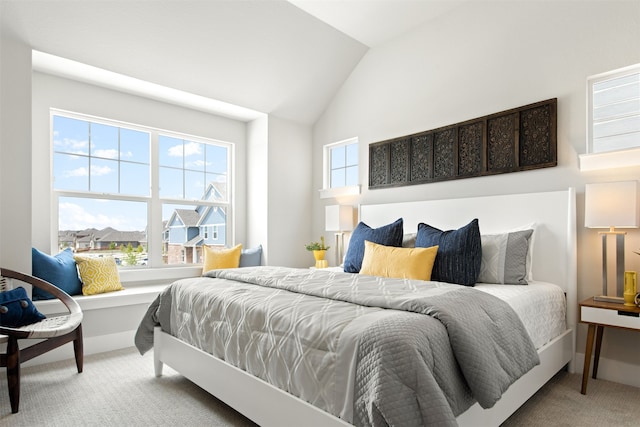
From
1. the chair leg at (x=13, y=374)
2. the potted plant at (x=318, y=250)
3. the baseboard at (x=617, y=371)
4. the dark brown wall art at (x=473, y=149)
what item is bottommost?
the baseboard at (x=617, y=371)

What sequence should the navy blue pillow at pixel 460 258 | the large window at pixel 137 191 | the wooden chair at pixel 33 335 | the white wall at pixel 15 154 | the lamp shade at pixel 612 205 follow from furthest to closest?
the large window at pixel 137 191, the white wall at pixel 15 154, the navy blue pillow at pixel 460 258, the lamp shade at pixel 612 205, the wooden chair at pixel 33 335

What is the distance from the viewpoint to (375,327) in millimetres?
1349

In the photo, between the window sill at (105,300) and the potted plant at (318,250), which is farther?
the potted plant at (318,250)

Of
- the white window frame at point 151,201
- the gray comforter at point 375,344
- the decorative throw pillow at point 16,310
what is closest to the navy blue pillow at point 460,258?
the gray comforter at point 375,344

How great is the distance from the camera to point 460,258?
8.38 ft

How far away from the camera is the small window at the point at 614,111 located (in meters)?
2.54

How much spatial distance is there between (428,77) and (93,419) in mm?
3753

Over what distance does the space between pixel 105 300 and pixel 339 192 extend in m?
2.64

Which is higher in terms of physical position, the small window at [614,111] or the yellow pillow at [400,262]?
the small window at [614,111]

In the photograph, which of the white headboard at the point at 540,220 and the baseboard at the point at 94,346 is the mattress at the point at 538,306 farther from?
the baseboard at the point at 94,346

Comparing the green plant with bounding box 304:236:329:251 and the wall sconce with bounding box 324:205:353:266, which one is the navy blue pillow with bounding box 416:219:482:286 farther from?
the green plant with bounding box 304:236:329:251

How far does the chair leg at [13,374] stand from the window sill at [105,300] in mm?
785

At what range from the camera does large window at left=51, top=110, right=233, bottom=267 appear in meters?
3.53

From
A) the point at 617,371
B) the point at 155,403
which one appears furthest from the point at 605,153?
the point at 155,403
